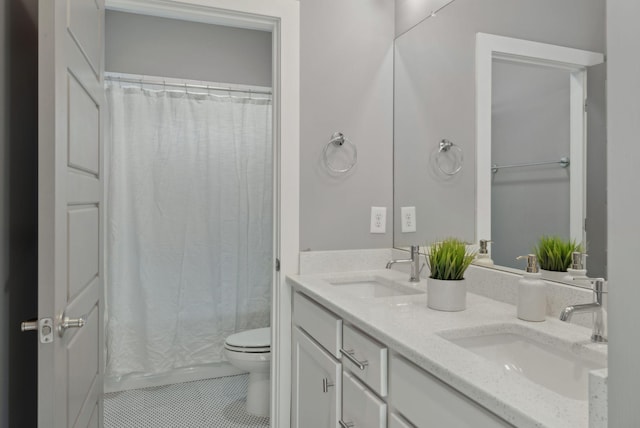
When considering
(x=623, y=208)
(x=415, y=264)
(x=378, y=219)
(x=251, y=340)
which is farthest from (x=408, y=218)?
(x=623, y=208)

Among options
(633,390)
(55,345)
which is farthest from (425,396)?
(55,345)

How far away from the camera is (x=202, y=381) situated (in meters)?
2.78

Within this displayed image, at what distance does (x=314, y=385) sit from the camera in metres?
1.57

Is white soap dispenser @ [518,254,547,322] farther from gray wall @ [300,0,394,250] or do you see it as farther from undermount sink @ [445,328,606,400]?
gray wall @ [300,0,394,250]

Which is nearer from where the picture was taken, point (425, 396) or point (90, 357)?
point (425, 396)

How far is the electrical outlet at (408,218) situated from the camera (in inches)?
76.2

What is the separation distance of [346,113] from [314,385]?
3.94 feet

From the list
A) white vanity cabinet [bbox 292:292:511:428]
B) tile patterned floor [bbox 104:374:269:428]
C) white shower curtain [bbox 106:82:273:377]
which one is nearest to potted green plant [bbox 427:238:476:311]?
white vanity cabinet [bbox 292:292:511:428]

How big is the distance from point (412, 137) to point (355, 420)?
4.07ft

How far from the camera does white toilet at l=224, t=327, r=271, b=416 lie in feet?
7.34

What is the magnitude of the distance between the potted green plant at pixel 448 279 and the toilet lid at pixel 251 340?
4.20 feet

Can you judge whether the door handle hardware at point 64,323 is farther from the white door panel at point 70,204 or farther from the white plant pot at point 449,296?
the white plant pot at point 449,296

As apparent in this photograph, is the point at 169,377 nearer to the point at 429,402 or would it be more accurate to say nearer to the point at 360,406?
the point at 360,406

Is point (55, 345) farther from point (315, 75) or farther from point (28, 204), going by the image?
point (315, 75)
